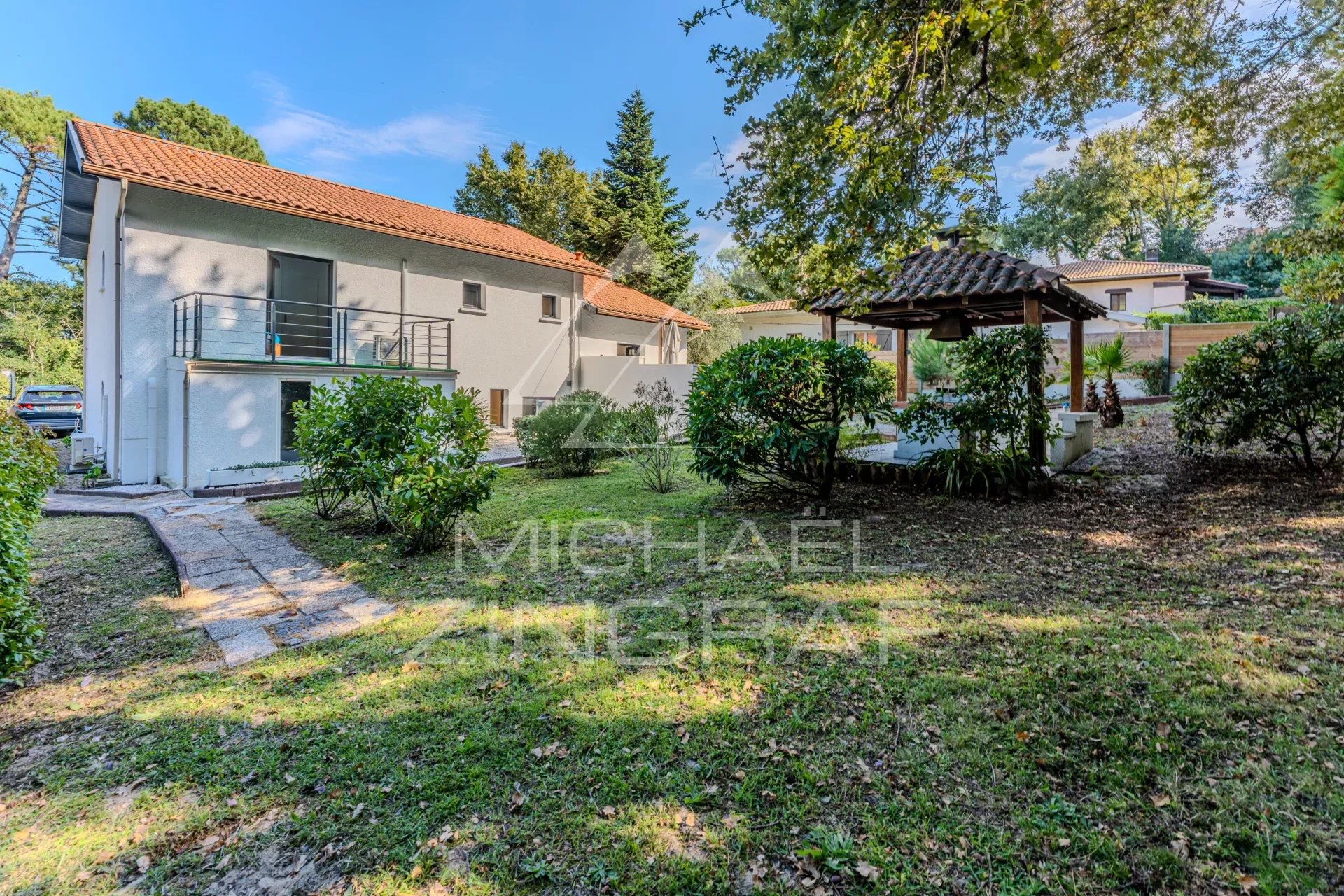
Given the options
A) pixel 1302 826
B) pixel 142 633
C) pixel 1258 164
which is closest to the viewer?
pixel 1302 826

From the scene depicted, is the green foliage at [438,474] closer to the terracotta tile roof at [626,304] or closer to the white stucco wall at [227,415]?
the white stucco wall at [227,415]

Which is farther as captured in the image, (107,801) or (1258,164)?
(1258,164)

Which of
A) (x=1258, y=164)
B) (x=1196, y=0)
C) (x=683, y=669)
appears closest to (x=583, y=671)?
(x=683, y=669)

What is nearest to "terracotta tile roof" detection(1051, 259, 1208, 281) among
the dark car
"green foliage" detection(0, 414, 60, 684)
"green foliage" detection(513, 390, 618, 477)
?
"green foliage" detection(513, 390, 618, 477)

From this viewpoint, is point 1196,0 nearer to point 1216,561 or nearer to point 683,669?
point 1216,561

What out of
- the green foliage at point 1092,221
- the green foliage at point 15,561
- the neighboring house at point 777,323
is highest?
the green foliage at point 1092,221

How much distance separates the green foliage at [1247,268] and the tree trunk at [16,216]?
5456 cm

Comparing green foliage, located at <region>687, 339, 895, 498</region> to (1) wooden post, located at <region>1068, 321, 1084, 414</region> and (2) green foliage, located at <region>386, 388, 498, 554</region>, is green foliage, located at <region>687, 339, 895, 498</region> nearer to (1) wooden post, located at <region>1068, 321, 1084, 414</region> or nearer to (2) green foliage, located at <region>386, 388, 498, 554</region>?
(2) green foliage, located at <region>386, 388, 498, 554</region>

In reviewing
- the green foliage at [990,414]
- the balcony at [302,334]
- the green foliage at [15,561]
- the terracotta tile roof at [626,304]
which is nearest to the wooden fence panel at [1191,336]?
the green foliage at [990,414]

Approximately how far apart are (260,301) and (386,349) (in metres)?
2.72

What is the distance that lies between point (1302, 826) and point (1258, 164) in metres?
13.0

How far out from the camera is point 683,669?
11.4 feet

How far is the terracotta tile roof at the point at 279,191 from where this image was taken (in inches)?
423

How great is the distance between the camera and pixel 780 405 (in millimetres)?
6801
